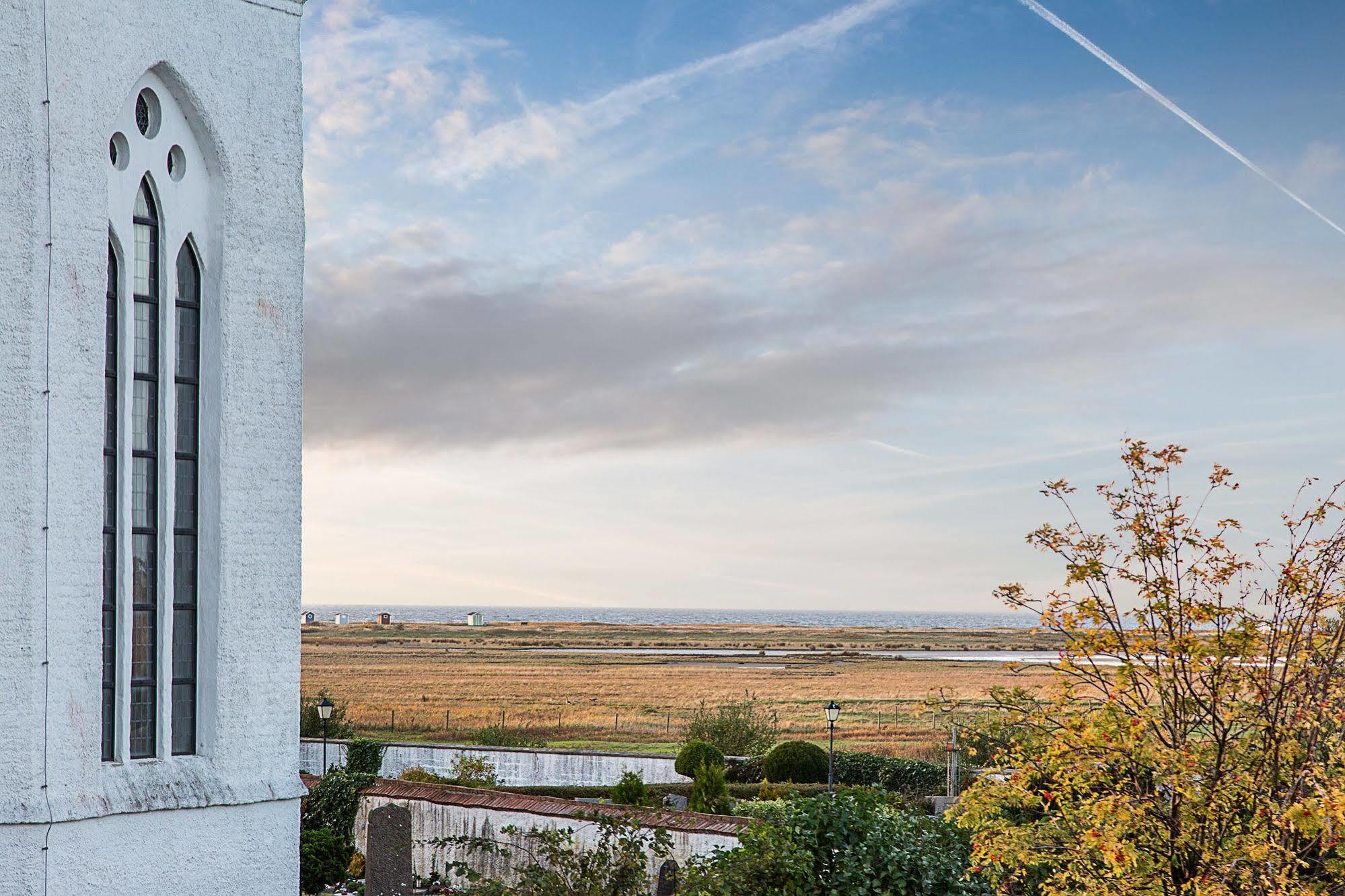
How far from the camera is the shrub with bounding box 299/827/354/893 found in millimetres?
17344

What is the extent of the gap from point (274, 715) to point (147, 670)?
137cm

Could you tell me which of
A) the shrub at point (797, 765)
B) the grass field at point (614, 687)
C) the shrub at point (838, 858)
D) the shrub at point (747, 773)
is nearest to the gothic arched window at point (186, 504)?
the shrub at point (838, 858)

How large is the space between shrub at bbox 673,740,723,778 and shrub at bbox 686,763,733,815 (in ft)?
14.8

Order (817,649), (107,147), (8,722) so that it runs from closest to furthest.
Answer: (8,722), (107,147), (817,649)

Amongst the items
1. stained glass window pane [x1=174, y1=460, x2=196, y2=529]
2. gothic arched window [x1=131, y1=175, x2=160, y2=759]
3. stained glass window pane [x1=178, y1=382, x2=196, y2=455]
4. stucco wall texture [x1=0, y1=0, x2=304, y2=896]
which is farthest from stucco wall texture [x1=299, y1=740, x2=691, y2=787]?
stained glass window pane [x1=178, y1=382, x2=196, y2=455]

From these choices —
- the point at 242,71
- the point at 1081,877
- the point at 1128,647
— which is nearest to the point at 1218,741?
the point at 1128,647

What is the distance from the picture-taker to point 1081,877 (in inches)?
320

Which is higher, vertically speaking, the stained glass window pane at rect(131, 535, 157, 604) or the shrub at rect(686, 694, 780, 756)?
the stained glass window pane at rect(131, 535, 157, 604)

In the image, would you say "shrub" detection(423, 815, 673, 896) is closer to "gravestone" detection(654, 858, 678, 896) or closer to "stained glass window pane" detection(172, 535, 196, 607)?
"gravestone" detection(654, 858, 678, 896)

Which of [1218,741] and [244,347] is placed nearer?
[1218,741]

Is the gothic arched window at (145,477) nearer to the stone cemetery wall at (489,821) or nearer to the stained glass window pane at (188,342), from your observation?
the stained glass window pane at (188,342)

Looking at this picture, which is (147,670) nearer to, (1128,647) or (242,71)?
(242,71)

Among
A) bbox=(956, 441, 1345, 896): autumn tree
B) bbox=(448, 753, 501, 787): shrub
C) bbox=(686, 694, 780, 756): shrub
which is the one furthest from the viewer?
bbox=(686, 694, 780, 756): shrub

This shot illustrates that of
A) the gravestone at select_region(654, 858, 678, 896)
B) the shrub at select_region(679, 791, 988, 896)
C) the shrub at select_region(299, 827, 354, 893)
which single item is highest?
the shrub at select_region(679, 791, 988, 896)
